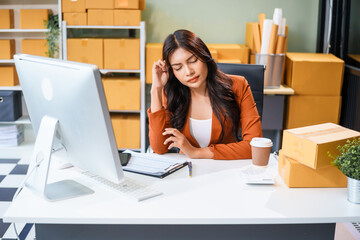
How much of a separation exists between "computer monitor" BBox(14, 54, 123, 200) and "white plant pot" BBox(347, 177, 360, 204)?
2.49 ft

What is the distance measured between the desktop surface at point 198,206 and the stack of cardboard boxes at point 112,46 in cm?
223

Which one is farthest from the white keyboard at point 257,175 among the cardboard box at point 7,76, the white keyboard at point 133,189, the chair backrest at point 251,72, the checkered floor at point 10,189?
the cardboard box at point 7,76

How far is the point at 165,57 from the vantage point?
7.12 ft

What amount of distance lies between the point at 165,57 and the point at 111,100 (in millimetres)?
1848

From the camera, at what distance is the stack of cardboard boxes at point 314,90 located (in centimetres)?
376

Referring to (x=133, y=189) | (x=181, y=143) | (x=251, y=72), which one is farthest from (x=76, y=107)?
(x=251, y=72)

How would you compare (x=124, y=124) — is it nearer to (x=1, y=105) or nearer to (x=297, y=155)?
(x=1, y=105)

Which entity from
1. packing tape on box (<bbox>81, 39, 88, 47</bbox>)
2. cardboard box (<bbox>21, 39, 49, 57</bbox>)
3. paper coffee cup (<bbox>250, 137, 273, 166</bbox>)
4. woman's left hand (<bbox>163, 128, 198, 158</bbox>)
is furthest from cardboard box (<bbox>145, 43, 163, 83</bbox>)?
paper coffee cup (<bbox>250, 137, 273, 166</bbox>)

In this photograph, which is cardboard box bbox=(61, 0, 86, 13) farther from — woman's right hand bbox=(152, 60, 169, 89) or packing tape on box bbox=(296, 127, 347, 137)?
packing tape on box bbox=(296, 127, 347, 137)

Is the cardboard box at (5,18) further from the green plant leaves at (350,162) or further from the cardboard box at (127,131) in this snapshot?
the green plant leaves at (350,162)

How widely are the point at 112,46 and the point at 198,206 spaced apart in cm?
262

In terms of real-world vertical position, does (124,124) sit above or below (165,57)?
below

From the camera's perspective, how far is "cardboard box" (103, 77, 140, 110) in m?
3.93

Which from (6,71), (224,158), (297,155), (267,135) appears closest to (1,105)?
(6,71)
